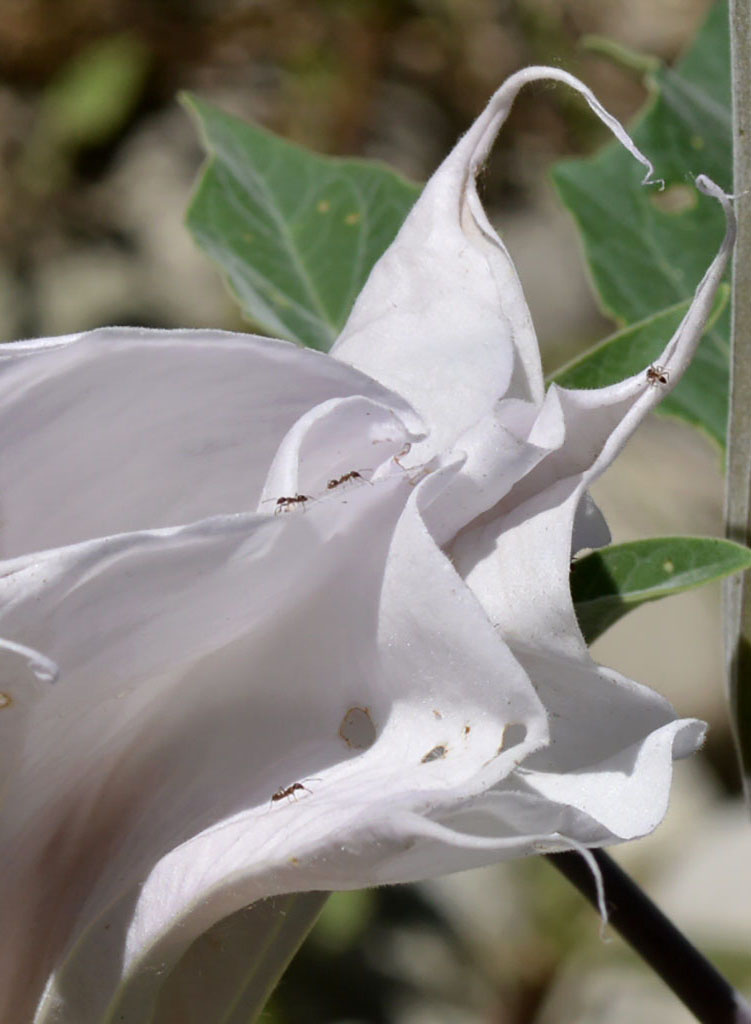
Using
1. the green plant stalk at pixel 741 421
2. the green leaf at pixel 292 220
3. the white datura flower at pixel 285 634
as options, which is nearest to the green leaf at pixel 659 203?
the green leaf at pixel 292 220

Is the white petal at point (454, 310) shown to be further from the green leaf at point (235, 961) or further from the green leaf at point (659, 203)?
the green leaf at point (659, 203)

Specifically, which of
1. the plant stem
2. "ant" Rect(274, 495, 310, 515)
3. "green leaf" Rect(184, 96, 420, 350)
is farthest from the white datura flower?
"green leaf" Rect(184, 96, 420, 350)

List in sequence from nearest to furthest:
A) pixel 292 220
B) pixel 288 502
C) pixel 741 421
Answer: pixel 288 502
pixel 741 421
pixel 292 220

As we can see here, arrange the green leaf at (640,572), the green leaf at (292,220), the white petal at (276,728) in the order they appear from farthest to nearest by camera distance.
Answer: the green leaf at (292,220), the green leaf at (640,572), the white petal at (276,728)

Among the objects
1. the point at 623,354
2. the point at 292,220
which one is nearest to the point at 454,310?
the point at 623,354

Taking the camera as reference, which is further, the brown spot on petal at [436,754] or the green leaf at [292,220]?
the green leaf at [292,220]

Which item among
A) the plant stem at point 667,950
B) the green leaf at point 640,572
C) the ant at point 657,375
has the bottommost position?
the plant stem at point 667,950

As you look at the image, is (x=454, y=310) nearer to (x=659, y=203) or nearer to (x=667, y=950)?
(x=667, y=950)

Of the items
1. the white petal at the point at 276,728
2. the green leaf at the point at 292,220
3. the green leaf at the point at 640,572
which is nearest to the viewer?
the white petal at the point at 276,728
